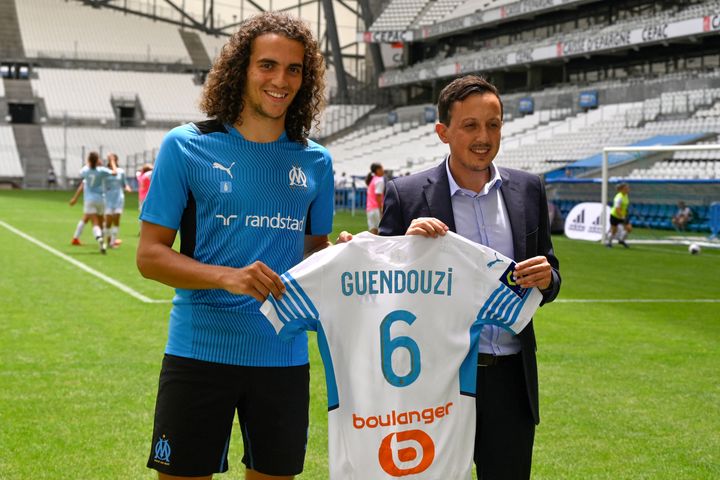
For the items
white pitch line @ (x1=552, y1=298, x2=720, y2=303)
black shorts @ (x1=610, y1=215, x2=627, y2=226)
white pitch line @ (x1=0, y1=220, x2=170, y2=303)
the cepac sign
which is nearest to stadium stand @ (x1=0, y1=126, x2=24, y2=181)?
white pitch line @ (x1=0, y1=220, x2=170, y2=303)

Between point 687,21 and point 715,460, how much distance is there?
3807 cm

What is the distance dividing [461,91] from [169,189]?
1.05 metres

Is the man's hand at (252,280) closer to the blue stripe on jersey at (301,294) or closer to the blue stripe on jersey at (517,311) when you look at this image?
the blue stripe on jersey at (301,294)

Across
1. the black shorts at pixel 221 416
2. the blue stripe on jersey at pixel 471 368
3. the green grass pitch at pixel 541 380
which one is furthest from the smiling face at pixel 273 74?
the green grass pitch at pixel 541 380

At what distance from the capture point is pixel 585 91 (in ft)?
154

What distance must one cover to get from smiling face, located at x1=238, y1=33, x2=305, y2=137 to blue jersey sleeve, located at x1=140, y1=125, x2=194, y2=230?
11.4 inches

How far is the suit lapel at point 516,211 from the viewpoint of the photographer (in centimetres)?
367

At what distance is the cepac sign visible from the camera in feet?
88.1

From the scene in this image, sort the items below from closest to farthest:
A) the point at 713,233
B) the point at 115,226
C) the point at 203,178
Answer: the point at 203,178
the point at 115,226
the point at 713,233

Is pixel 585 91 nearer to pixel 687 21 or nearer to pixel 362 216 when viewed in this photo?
pixel 687 21

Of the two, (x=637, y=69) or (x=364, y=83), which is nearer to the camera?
(x=637, y=69)

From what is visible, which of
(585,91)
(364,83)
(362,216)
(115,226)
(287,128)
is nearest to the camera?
(287,128)

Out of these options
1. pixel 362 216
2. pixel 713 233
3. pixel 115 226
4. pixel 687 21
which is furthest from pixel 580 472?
pixel 687 21

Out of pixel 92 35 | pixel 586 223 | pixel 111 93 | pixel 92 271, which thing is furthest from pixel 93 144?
pixel 92 271
